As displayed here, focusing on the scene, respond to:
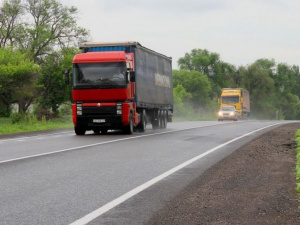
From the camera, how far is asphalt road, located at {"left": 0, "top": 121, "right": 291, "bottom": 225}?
7219mm

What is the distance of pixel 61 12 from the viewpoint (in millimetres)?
68625

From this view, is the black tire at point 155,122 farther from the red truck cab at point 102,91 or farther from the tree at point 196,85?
the tree at point 196,85

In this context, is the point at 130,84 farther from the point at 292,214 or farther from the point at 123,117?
the point at 292,214

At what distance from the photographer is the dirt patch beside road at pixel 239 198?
6840 millimetres

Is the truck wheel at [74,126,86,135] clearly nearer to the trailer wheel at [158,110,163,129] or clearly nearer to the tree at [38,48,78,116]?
the trailer wheel at [158,110,163,129]

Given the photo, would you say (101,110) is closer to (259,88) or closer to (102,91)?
(102,91)

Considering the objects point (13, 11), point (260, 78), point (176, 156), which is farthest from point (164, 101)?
point (260, 78)

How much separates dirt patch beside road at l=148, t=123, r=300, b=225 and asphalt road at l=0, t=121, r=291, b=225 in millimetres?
277

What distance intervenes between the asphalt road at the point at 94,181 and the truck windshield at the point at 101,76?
8006 mm

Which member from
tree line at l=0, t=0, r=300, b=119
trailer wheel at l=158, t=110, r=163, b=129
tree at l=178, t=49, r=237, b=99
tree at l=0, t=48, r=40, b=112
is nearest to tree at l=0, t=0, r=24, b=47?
tree line at l=0, t=0, r=300, b=119

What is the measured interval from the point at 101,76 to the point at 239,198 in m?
17.5

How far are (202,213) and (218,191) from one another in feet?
6.06


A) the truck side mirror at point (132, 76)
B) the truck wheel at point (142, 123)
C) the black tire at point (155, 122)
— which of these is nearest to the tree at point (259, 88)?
the black tire at point (155, 122)

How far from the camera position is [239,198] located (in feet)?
27.2
